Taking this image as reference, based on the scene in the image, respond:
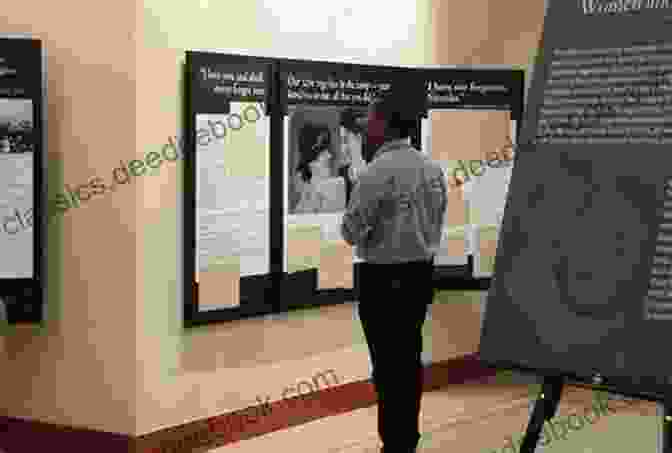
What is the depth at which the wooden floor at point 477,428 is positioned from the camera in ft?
22.6

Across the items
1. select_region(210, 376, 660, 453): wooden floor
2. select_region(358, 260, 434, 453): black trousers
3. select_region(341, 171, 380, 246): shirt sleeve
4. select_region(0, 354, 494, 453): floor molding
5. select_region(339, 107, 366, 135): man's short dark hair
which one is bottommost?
select_region(210, 376, 660, 453): wooden floor

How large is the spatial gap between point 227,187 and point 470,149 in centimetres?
234

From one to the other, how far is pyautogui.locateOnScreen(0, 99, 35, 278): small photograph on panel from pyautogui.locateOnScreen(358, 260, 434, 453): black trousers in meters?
1.52

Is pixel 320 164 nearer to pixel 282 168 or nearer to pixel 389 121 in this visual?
pixel 282 168

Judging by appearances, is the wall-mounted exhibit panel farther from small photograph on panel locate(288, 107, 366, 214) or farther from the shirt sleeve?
the shirt sleeve

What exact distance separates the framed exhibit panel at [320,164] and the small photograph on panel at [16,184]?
1483 millimetres

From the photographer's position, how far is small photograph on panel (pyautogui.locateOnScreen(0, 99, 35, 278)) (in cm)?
603

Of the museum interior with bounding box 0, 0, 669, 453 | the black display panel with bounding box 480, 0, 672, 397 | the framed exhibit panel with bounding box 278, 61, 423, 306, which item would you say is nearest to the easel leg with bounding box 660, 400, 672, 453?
the black display panel with bounding box 480, 0, 672, 397

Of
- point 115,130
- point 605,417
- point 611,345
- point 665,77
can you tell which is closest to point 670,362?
point 611,345

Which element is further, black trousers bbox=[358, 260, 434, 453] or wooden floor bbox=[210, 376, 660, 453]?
wooden floor bbox=[210, 376, 660, 453]

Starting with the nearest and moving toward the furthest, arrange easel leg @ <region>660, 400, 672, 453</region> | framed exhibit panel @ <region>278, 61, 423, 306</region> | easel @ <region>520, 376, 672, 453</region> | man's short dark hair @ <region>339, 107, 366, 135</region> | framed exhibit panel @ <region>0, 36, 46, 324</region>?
easel leg @ <region>660, 400, 672, 453</region> < easel @ <region>520, 376, 672, 453</region> < framed exhibit panel @ <region>0, 36, 46, 324</region> < framed exhibit panel @ <region>278, 61, 423, 306</region> < man's short dark hair @ <region>339, 107, 366, 135</region>

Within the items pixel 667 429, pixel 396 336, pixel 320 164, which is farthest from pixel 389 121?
pixel 667 429

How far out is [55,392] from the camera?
6328mm

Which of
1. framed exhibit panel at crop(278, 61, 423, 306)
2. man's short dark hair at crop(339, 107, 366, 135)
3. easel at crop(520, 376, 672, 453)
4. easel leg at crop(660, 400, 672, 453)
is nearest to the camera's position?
A: easel leg at crop(660, 400, 672, 453)
